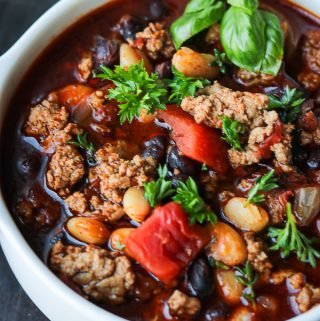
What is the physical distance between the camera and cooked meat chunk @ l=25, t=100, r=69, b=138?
349 centimetres

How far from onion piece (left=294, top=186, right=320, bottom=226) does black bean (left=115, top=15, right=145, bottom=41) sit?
1230 millimetres

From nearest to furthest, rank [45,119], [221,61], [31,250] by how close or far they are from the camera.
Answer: [31,250]
[45,119]
[221,61]

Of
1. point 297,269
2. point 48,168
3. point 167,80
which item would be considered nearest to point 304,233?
point 297,269

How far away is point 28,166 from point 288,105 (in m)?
1.29

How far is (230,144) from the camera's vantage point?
3328 millimetres

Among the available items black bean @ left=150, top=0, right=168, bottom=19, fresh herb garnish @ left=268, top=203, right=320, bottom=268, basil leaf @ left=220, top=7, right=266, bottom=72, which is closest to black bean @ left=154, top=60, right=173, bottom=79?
basil leaf @ left=220, top=7, right=266, bottom=72

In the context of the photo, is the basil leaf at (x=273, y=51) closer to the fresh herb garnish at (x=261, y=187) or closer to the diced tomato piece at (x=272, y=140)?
the diced tomato piece at (x=272, y=140)

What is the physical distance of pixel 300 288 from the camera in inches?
124

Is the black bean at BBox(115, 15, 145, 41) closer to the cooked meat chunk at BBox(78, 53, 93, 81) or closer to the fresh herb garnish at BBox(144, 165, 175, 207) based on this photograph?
the cooked meat chunk at BBox(78, 53, 93, 81)

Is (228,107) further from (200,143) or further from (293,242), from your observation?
(293,242)

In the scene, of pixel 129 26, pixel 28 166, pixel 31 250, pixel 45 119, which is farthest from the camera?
pixel 129 26

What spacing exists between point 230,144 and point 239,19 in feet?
2.12

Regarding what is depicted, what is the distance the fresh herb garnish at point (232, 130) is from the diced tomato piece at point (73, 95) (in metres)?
0.75

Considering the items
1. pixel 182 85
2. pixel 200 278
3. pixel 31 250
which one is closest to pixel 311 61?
pixel 182 85
